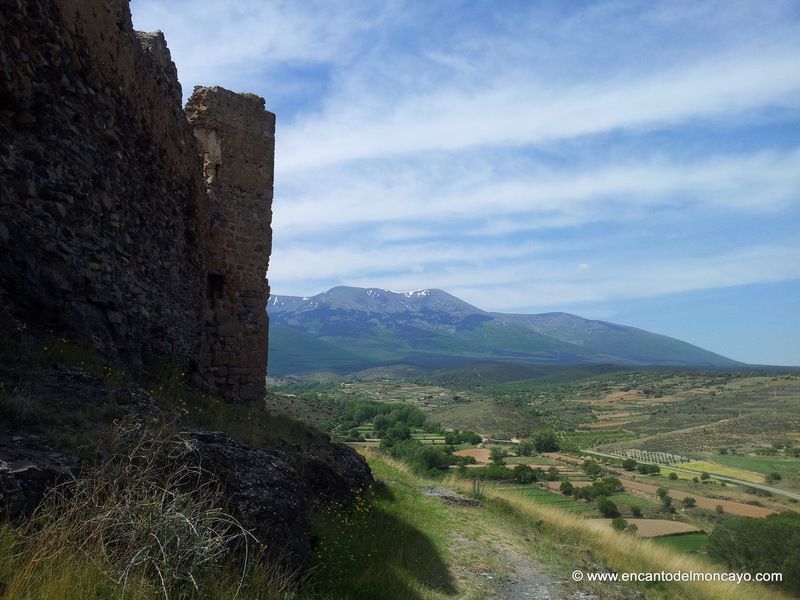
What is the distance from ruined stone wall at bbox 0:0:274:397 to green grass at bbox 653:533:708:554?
19965 mm

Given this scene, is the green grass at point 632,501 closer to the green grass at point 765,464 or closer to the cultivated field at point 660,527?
the cultivated field at point 660,527

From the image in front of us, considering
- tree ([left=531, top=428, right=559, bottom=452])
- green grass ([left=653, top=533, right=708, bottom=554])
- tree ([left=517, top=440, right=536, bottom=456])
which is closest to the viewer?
green grass ([left=653, top=533, right=708, bottom=554])

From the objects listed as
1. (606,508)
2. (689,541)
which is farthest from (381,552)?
(606,508)

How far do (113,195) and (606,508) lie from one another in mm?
29084

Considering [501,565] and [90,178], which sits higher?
[90,178]

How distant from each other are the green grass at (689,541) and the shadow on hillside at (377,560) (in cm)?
1851

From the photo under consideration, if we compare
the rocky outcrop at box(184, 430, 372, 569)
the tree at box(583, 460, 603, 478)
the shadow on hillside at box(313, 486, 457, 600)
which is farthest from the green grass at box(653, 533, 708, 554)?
the rocky outcrop at box(184, 430, 372, 569)

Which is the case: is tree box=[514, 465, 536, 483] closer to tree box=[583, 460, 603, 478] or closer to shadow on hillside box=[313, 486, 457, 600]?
tree box=[583, 460, 603, 478]

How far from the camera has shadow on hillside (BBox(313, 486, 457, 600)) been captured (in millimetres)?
5574

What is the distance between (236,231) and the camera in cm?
1198

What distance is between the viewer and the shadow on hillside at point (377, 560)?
5.57 m

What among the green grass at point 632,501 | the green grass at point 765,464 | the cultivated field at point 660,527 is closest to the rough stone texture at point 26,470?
the cultivated field at point 660,527

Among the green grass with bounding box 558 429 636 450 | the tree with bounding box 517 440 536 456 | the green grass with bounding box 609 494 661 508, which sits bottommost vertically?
the green grass with bounding box 558 429 636 450

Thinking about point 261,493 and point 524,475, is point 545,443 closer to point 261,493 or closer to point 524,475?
point 524,475
